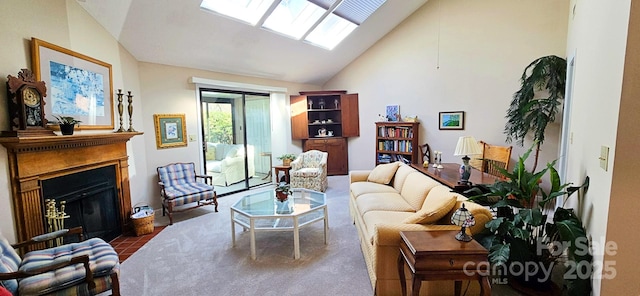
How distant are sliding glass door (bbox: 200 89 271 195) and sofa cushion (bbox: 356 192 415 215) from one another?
10.2ft

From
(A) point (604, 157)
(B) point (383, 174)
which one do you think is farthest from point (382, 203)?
(A) point (604, 157)

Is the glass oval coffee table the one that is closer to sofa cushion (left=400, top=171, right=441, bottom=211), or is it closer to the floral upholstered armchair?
sofa cushion (left=400, top=171, right=441, bottom=211)

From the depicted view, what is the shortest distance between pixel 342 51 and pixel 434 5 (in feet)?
6.22

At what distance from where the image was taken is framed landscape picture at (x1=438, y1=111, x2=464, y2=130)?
4.86 meters

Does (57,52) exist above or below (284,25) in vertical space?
below

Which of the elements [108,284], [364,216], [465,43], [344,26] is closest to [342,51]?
[344,26]

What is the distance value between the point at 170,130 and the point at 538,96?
5.77 meters

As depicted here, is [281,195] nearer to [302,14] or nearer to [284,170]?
[284,170]

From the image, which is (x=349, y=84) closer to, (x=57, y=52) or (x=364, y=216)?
(x=364, y=216)

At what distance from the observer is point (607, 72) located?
5.37 ft

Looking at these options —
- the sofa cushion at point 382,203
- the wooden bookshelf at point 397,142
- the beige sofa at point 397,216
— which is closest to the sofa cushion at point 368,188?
the beige sofa at point 397,216

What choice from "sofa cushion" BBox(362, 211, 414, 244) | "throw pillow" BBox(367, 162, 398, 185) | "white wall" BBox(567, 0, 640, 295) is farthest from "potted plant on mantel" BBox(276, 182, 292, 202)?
"white wall" BBox(567, 0, 640, 295)

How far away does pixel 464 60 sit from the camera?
474 centimetres

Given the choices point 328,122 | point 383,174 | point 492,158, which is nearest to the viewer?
point 383,174
